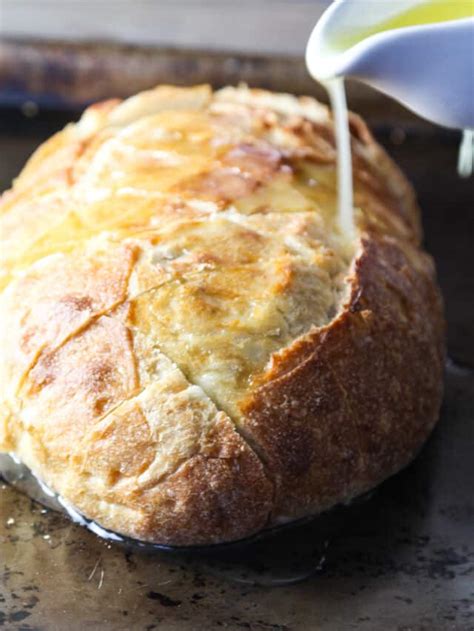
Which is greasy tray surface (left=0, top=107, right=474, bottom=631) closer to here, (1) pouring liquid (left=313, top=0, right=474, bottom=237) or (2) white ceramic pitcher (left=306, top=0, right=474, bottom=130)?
(1) pouring liquid (left=313, top=0, right=474, bottom=237)

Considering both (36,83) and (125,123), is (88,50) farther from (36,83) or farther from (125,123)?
(125,123)

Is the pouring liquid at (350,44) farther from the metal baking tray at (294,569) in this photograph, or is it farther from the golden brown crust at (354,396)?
the metal baking tray at (294,569)

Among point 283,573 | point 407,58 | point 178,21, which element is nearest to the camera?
point 407,58

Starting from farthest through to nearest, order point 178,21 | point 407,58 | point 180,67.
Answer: point 178,21, point 180,67, point 407,58

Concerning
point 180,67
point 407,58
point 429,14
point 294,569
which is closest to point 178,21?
point 180,67

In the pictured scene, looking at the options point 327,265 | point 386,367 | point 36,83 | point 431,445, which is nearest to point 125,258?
point 327,265

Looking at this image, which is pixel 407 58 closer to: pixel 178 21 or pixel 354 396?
pixel 354 396

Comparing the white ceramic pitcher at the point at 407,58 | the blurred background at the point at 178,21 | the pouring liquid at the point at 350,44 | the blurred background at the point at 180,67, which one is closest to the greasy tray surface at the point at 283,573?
the pouring liquid at the point at 350,44
